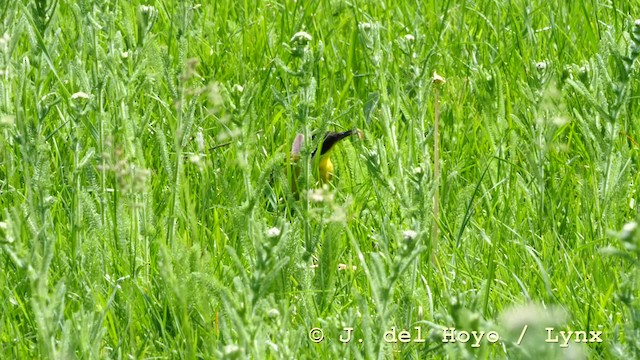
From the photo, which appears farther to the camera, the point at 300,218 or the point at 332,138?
the point at 332,138

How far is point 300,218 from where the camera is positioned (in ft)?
11.4

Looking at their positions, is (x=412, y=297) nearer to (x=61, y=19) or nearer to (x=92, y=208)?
(x=92, y=208)

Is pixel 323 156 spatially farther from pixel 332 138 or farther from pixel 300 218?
pixel 300 218

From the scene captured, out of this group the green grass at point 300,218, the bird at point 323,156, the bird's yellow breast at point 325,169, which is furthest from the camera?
the bird's yellow breast at point 325,169

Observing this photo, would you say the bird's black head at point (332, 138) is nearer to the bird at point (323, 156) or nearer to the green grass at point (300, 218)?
the bird at point (323, 156)

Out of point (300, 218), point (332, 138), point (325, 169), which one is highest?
point (300, 218)

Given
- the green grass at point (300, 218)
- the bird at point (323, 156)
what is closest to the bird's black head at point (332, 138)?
the bird at point (323, 156)

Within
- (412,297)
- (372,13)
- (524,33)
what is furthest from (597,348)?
(372,13)

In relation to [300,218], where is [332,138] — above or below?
below

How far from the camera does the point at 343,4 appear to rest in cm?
600

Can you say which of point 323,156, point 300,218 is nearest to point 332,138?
point 323,156

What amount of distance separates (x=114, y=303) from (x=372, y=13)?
3070 mm

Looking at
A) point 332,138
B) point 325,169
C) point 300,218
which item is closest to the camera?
point 300,218

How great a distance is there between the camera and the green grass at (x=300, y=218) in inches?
99.4
